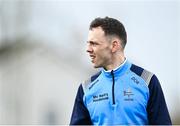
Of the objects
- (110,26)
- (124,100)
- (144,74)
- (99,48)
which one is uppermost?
(110,26)

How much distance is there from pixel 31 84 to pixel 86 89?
10284 mm

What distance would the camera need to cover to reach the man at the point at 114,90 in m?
5.47

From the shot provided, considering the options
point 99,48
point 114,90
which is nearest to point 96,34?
point 99,48

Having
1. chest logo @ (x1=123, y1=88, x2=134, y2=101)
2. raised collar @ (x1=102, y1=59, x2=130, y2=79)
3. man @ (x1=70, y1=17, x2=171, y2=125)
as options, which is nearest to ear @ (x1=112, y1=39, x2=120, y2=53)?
man @ (x1=70, y1=17, x2=171, y2=125)

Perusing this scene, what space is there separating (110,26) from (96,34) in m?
0.13

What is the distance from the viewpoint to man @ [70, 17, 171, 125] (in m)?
5.47

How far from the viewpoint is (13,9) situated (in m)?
14.4

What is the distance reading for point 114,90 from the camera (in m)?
→ 5.55

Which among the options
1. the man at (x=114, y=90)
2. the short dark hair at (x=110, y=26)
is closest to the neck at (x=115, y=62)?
the man at (x=114, y=90)

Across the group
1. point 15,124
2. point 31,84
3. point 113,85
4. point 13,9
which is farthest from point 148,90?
point 31,84

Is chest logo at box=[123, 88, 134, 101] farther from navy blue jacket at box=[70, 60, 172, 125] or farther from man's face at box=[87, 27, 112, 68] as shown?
Result: man's face at box=[87, 27, 112, 68]

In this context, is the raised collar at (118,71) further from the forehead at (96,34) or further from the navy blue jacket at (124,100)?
the forehead at (96,34)

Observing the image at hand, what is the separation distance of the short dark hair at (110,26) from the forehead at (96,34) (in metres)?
0.02

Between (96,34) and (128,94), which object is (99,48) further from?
(128,94)
